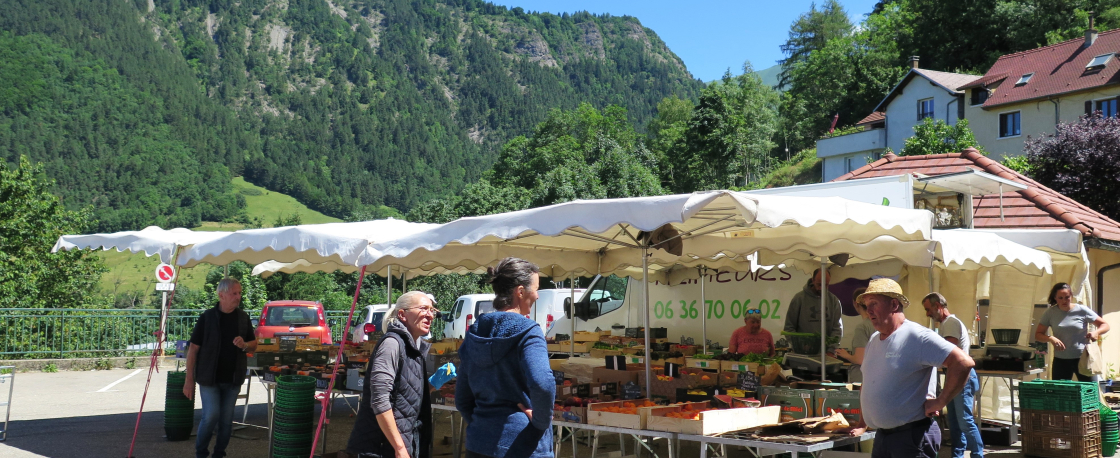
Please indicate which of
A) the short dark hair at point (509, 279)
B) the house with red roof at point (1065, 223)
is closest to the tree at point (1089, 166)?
the house with red roof at point (1065, 223)

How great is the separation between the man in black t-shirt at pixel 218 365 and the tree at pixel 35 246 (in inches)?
665

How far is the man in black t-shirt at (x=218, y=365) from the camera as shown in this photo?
681cm

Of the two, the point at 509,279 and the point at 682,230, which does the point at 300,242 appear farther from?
the point at 509,279

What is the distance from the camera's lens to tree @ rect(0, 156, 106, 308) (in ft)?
71.0

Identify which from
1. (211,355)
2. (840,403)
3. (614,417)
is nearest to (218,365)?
(211,355)

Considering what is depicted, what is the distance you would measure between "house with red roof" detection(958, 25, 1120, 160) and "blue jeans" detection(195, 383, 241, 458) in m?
36.0

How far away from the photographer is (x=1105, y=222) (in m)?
13.3

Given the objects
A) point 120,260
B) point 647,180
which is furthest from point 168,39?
point 647,180

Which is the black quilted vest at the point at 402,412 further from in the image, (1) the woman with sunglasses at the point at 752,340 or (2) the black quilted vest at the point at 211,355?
(1) the woman with sunglasses at the point at 752,340

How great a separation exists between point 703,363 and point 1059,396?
315cm

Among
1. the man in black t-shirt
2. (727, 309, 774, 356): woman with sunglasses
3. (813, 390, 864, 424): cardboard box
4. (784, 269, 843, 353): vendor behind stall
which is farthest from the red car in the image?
(813, 390, 864, 424): cardboard box

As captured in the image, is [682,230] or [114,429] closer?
[682,230]

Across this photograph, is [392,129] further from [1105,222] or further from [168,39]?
[1105,222]

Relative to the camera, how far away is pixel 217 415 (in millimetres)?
6852
